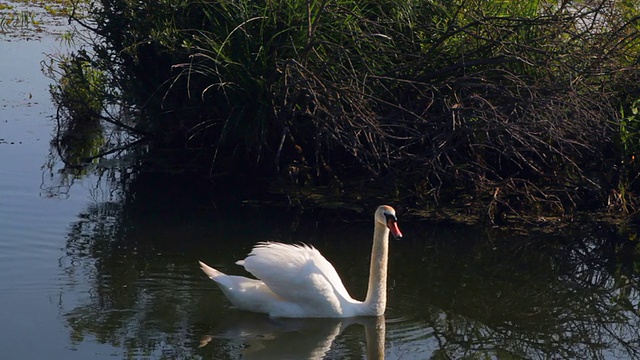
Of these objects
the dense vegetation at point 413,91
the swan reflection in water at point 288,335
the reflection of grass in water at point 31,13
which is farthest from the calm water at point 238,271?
the reflection of grass in water at point 31,13

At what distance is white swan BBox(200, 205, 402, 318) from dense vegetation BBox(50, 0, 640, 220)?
1950 millimetres

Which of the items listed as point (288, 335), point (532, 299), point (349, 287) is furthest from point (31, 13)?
point (288, 335)

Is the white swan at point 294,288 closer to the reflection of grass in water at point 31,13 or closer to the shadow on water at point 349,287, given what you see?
the shadow on water at point 349,287

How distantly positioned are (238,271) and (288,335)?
1.35 m

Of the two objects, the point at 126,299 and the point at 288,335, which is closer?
the point at 288,335

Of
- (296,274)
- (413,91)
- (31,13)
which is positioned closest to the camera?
(296,274)

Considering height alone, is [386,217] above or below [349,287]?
above

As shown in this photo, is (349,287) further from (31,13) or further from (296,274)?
(31,13)

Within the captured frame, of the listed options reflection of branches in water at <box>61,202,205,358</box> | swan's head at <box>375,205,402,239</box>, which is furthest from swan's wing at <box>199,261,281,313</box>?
swan's head at <box>375,205,402,239</box>

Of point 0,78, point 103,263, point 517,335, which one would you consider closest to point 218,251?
point 103,263

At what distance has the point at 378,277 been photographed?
8133mm

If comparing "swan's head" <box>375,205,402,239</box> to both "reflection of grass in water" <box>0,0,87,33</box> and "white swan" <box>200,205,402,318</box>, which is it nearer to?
"white swan" <box>200,205,402,318</box>

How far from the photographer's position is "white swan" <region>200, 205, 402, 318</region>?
26.1 ft

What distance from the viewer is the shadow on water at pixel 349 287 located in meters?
7.61
